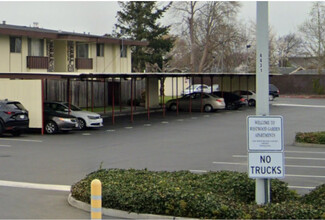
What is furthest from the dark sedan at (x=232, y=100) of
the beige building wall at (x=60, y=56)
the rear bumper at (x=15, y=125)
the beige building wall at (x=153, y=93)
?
the rear bumper at (x=15, y=125)

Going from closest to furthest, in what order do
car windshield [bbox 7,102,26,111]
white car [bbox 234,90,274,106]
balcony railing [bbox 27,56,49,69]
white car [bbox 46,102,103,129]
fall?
car windshield [bbox 7,102,26,111]
white car [bbox 46,102,103,129]
balcony railing [bbox 27,56,49,69]
white car [bbox 234,90,274,106]

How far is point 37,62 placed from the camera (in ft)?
128

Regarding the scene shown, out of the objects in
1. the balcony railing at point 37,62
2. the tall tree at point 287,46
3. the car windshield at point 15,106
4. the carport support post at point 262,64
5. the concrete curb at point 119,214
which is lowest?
the concrete curb at point 119,214

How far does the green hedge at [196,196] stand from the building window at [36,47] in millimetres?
28685

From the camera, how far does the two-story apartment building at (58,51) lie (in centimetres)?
3678

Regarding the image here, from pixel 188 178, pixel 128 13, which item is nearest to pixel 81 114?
pixel 188 178

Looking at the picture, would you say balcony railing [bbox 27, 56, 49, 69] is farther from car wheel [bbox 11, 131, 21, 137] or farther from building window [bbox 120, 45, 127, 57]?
car wheel [bbox 11, 131, 21, 137]

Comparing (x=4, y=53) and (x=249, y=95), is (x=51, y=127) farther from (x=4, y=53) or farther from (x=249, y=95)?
(x=249, y=95)

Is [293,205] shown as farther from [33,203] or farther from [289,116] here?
[289,116]

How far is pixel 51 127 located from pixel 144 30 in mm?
36430

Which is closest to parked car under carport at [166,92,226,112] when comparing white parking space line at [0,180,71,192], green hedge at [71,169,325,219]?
white parking space line at [0,180,71,192]

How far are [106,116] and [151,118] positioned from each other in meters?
3.22

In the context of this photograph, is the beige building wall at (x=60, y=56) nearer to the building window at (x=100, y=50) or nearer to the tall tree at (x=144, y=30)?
the building window at (x=100, y=50)

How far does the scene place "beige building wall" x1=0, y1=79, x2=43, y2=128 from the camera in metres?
26.7
